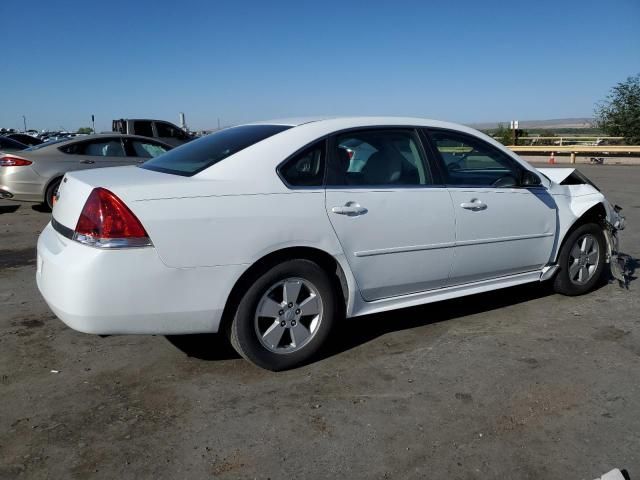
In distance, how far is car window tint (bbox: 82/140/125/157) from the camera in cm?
1045

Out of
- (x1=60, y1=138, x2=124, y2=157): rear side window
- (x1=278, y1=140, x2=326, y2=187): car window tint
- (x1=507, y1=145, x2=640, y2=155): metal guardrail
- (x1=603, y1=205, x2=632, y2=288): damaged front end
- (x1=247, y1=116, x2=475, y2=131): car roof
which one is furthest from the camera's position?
(x1=507, y1=145, x2=640, y2=155): metal guardrail

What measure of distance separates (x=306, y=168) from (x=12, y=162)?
26.3 ft

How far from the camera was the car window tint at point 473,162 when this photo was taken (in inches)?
168

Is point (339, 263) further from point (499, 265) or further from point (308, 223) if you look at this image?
point (499, 265)

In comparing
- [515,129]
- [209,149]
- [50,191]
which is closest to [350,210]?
[209,149]

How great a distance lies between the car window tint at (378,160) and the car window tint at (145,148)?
7.58 meters

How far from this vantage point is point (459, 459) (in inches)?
107

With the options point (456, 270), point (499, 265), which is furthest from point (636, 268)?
point (456, 270)

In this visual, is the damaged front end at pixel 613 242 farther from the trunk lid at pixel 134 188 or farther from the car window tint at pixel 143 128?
the car window tint at pixel 143 128

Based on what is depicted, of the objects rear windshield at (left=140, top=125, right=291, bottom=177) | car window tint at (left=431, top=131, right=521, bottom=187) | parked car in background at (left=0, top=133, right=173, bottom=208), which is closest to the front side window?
parked car in background at (left=0, top=133, right=173, bottom=208)

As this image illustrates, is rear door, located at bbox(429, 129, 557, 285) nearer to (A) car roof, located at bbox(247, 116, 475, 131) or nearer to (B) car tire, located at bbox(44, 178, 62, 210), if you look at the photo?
(A) car roof, located at bbox(247, 116, 475, 131)

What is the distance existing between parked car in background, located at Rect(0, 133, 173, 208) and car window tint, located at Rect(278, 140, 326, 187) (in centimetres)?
758

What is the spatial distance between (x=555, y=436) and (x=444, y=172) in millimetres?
1933

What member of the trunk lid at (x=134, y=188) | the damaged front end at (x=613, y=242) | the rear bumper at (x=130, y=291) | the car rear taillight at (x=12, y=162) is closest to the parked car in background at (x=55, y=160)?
the car rear taillight at (x=12, y=162)
